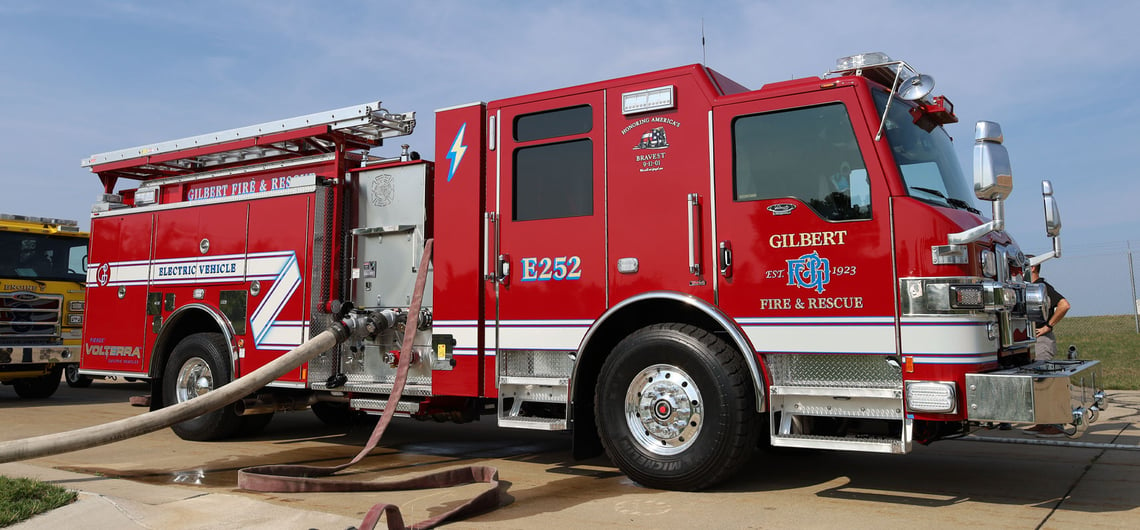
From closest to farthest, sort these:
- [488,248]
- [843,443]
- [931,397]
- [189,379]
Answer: [931,397], [843,443], [488,248], [189,379]

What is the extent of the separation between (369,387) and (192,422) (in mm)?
2434

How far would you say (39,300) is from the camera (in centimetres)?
1300

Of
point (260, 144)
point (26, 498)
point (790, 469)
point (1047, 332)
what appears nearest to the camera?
point (26, 498)

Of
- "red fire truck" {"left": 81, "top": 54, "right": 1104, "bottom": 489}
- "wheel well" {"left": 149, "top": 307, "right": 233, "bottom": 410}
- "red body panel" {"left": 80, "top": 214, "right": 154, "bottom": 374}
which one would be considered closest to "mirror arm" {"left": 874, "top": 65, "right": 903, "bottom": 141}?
"red fire truck" {"left": 81, "top": 54, "right": 1104, "bottom": 489}

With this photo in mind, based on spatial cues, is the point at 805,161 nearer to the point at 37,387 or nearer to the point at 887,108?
the point at 887,108

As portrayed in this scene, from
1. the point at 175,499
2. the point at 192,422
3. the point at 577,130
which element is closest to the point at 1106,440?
the point at 577,130

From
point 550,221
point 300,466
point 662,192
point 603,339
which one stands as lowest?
point 300,466

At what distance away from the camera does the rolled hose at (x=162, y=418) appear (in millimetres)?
6074

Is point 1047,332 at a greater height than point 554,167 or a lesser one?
lesser

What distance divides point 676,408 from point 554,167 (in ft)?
6.85

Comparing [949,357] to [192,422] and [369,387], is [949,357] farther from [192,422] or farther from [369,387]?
[192,422]

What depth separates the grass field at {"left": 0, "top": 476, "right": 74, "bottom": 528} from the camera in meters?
4.83

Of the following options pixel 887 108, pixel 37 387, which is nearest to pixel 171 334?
pixel 37 387

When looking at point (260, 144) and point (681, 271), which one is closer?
point (681, 271)
